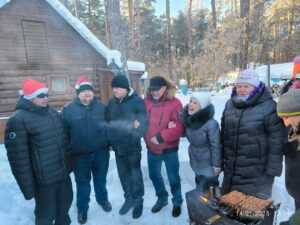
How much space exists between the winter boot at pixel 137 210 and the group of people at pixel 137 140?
0.04 ft

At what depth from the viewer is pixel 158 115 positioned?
3205mm

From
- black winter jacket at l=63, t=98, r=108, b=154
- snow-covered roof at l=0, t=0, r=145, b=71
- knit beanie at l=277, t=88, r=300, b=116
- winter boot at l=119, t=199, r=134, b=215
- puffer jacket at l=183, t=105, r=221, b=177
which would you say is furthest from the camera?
snow-covered roof at l=0, t=0, r=145, b=71

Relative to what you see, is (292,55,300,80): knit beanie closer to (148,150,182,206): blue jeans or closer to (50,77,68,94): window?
(148,150,182,206): blue jeans

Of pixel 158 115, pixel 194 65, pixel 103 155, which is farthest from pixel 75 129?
pixel 194 65

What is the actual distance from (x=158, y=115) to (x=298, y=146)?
149cm

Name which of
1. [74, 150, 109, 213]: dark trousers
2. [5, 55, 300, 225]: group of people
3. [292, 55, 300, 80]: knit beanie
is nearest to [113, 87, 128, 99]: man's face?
[5, 55, 300, 225]: group of people

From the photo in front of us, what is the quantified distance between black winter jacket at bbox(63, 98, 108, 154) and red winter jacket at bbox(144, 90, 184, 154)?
59 cm

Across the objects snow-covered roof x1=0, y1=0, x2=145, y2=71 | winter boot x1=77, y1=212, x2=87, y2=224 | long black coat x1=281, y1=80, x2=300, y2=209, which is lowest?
winter boot x1=77, y1=212, x2=87, y2=224

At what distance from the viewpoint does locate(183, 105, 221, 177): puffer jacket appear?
9.27 feet

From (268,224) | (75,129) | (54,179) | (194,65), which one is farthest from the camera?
(194,65)

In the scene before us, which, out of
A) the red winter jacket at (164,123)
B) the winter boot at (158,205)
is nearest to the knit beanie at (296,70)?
the red winter jacket at (164,123)

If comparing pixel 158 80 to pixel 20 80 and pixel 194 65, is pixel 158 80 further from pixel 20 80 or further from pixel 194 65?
pixel 194 65

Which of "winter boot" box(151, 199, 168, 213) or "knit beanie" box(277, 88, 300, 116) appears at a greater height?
"knit beanie" box(277, 88, 300, 116)

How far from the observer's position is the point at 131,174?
337cm
